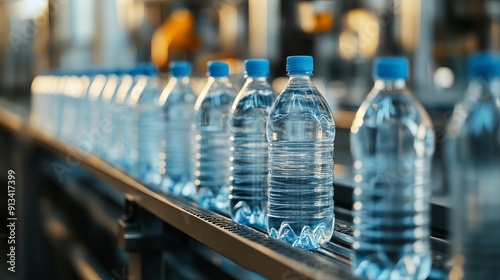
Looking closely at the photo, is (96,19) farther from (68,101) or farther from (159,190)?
(159,190)

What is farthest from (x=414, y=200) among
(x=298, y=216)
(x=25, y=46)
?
(x=25, y=46)

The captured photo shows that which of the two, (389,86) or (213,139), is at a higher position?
(389,86)

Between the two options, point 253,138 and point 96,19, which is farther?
point 96,19

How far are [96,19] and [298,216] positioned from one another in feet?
17.8

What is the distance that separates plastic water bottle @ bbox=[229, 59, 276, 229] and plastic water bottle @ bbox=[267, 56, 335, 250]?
122mm

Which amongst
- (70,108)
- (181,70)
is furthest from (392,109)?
(70,108)

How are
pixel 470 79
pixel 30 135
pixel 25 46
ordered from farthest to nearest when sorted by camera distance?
pixel 25 46 < pixel 30 135 < pixel 470 79

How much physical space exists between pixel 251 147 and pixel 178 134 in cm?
63

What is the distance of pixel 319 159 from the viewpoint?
145cm

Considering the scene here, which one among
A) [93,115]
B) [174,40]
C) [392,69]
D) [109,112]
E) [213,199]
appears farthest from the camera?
[174,40]

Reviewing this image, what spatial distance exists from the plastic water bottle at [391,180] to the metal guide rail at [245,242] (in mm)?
48

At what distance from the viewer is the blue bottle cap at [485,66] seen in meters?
0.92

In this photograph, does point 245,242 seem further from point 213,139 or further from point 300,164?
point 213,139

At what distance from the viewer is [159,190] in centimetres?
188
